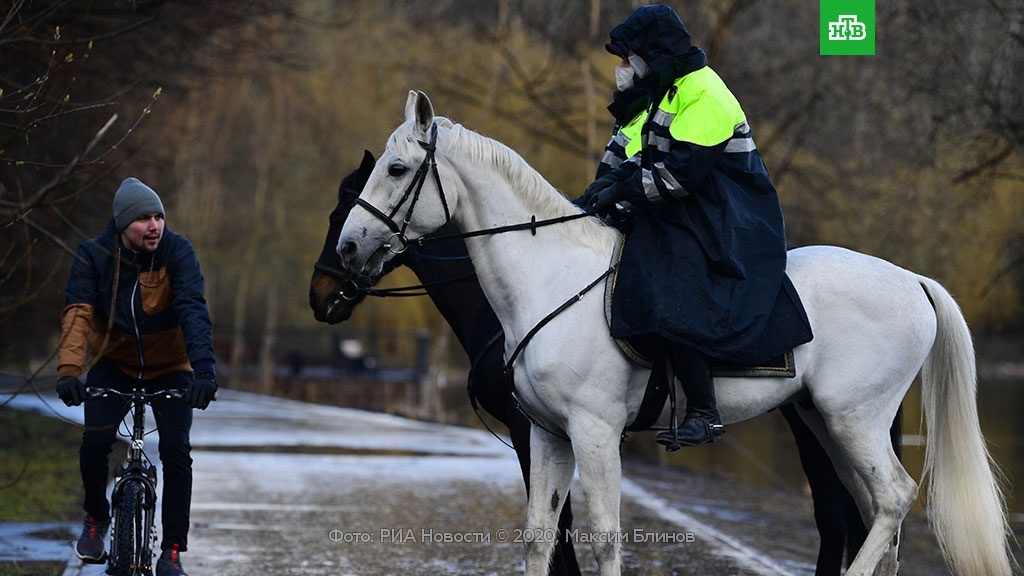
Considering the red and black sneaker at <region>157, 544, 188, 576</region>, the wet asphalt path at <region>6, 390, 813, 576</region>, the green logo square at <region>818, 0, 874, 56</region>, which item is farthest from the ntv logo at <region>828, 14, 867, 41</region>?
the red and black sneaker at <region>157, 544, 188, 576</region>

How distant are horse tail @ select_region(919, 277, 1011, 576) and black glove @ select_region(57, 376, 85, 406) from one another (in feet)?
13.8

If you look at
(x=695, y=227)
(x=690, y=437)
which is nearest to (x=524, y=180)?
(x=695, y=227)

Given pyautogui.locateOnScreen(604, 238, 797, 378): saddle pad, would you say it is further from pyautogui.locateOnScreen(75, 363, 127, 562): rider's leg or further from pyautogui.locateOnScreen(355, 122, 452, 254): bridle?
pyautogui.locateOnScreen(75, 363, 127, 562): rider's leg

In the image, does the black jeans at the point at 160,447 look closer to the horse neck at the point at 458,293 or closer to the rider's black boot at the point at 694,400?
the horse neck at the point at 458,293

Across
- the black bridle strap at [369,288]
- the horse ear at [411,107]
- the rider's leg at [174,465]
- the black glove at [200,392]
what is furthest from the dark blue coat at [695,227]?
the rider's leg at [174,465]

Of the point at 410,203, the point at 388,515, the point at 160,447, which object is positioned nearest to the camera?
the point at 410,203

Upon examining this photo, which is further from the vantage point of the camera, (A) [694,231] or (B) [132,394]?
(B) [132,394]

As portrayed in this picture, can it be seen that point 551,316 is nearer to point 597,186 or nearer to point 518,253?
point 518,253

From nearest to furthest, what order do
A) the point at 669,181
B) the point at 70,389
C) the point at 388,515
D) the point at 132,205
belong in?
1. the point at 669,181
2. the point at 70,389
3. the point at 132,205
4. the point at 388,515

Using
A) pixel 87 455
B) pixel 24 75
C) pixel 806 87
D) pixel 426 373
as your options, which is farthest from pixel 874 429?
pixel 426 373

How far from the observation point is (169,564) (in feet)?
23.0

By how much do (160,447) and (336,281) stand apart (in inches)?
51.6

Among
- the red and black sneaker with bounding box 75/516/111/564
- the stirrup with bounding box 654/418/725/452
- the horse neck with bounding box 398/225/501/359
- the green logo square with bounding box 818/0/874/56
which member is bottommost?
the red and black sneaker with bounding box 75/516/111/564

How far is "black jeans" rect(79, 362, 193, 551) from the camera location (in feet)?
22.8
